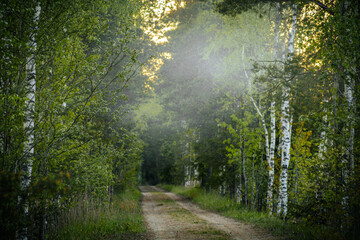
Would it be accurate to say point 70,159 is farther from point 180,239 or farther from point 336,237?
point 336,237

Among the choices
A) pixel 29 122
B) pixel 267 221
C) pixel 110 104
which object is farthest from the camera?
pixel 267 221

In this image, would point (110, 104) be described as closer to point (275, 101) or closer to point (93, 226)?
point (93, 226)

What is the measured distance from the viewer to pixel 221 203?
14.2m

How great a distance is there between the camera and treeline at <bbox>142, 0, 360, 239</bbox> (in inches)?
235

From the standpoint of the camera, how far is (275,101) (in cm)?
866

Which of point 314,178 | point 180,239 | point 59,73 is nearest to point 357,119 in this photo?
point 314,178

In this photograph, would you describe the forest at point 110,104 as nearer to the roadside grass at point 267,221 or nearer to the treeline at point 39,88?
the treeline at point 39,88

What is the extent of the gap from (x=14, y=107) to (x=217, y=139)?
453 inches

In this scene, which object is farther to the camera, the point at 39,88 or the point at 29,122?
the point at 39,88

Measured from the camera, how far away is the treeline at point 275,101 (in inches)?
235

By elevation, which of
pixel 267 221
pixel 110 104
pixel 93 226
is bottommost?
pixel 267 221

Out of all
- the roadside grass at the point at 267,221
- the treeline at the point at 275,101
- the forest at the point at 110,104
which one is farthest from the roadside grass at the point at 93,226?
the treeline at the point at 275,101

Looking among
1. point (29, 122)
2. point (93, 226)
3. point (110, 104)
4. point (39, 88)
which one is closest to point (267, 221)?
point (93, 226)

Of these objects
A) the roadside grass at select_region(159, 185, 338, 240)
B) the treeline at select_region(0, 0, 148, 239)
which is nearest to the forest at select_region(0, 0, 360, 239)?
the treeline at select_region(0, 0, 148, 239)
